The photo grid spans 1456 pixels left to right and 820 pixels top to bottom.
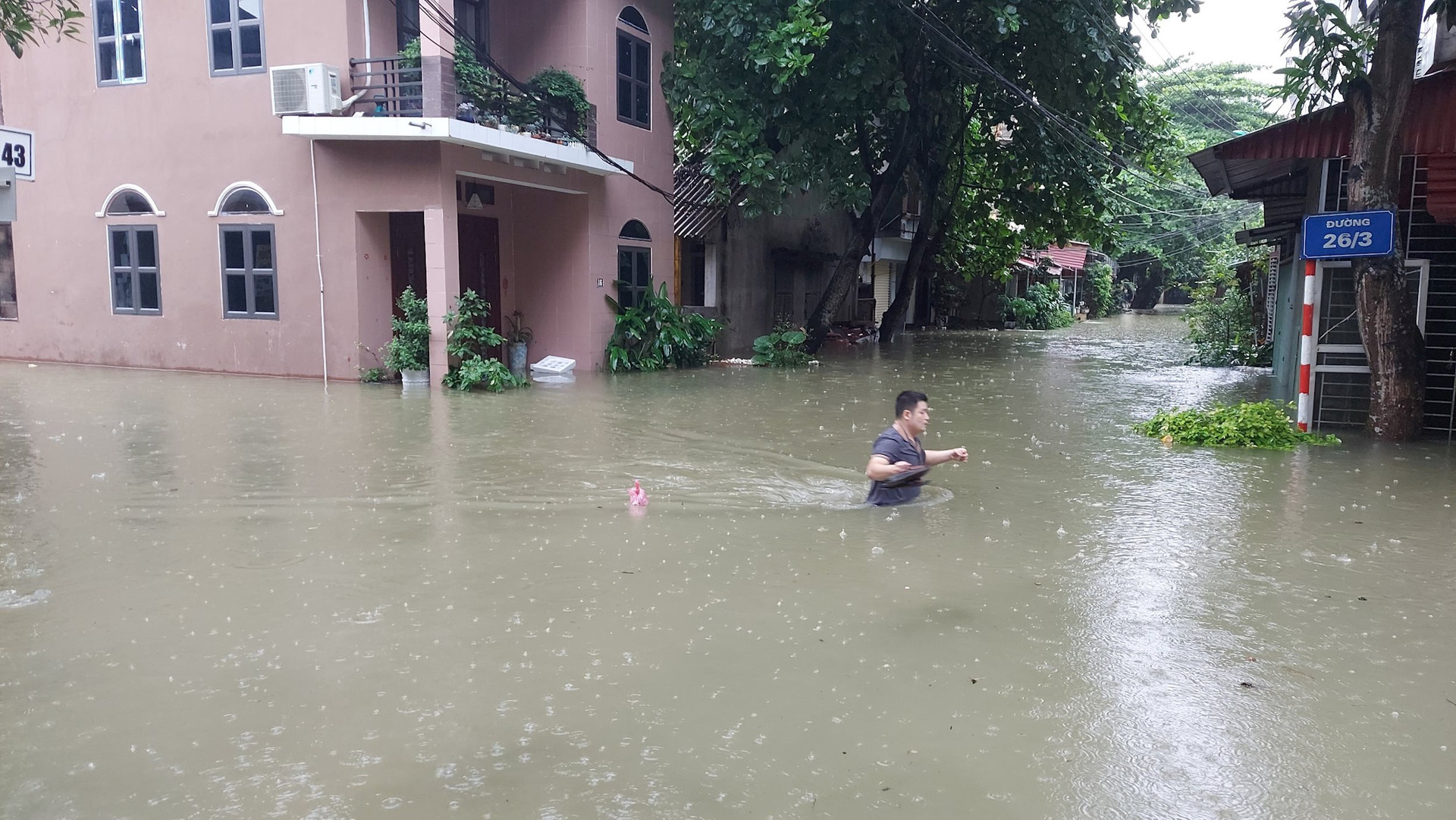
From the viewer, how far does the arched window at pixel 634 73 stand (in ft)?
58.0

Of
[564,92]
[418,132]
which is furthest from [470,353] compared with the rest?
[564,92]

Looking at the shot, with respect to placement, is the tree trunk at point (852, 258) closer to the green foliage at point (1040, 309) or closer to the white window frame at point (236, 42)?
the white window frame at point (236, 42)

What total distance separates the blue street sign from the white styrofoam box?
1058cm

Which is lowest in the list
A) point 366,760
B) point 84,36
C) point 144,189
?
point 366,760

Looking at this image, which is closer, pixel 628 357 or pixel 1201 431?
pixel 1201 431

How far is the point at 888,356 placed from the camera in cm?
2242

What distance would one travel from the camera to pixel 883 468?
7.59 m

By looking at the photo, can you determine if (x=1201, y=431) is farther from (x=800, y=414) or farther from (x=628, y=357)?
(x=628, y=357)

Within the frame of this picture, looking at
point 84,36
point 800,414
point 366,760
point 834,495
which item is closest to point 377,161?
point 84,36

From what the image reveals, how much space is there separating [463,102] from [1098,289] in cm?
4183

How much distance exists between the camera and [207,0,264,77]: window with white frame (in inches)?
587

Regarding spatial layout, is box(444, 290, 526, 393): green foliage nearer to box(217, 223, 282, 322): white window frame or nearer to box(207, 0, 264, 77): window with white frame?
box(217, 223, 282, 322): white window frame

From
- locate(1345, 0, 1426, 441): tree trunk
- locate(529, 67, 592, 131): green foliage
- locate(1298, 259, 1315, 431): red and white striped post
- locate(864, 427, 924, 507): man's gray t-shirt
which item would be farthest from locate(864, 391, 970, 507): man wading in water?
locate(529, 67, 592, 131): green foliage

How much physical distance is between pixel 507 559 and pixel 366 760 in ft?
8.48
